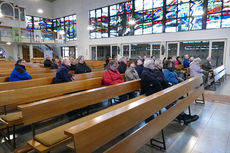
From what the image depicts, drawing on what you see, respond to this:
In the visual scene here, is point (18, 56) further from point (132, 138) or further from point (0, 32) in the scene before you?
point (132, 138)

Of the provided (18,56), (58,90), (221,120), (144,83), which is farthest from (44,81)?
(18,56)

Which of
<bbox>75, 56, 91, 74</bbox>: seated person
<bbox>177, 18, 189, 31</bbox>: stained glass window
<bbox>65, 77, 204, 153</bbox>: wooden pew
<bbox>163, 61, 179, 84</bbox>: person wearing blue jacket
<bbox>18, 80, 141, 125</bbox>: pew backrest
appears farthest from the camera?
<bbox>177, 18, 189, 31</bbox>: stained glass window

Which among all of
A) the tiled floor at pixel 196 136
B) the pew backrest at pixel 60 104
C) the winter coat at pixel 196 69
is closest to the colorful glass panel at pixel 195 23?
the winter coat at pixel 196 69

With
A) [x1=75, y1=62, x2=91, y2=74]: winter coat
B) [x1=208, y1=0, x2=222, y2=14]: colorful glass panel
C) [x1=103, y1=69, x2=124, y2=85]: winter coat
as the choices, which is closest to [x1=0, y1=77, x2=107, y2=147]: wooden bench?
[x1=103, y1=69, x2=124, y2=85]: winter coat

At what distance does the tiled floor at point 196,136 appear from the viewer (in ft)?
6.75

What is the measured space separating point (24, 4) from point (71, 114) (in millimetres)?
17522

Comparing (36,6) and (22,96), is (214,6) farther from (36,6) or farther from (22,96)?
(36,6)

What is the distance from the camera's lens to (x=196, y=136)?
2389mm

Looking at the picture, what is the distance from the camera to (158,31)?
11242mm

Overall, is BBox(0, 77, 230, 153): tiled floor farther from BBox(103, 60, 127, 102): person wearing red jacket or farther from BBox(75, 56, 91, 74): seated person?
BBox(75, 56, 91, 74): seated person

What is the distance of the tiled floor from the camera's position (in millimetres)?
2057

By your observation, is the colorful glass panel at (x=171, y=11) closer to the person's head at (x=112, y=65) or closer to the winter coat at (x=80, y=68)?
the winter coat at (x=80, y=68)

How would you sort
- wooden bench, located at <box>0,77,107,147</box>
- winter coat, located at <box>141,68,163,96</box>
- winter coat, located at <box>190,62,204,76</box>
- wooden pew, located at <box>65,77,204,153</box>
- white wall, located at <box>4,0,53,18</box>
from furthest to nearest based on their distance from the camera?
white wall, located at <box>4,0,53,18</box>
winter coat, located at <box>190,62,204,76</box>
winter coat, located at <box>141,68,163,96</box>
wooden bench, located at <box>0,77,107,147</box>
wooden pew, located at <box>65,77,204,153</box>

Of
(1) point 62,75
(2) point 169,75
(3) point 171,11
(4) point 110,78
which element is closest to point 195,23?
(3) point 171,11
